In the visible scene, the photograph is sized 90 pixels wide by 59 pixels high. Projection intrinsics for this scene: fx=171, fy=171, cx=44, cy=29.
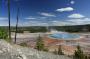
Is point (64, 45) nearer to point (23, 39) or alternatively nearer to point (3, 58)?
point (23, 39)

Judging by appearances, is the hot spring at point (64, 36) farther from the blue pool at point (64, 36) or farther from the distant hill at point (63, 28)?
the distant hill at point (63, 28)

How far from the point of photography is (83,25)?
1249 centimetres

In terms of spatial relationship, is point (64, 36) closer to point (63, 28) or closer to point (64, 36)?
point (64, 36)

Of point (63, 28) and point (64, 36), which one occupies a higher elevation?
point (63, 28)

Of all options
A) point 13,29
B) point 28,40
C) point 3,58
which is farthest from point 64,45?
point 3,58

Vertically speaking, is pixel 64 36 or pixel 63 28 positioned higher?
pixel 63 28

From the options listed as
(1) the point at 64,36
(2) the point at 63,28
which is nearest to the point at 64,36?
(1) the point at 64,36

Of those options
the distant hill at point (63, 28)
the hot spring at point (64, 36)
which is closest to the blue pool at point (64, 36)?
the hot spring at point (64, 36)

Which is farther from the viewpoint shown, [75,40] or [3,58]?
[75,40]

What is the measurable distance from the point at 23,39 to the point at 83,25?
465 cm

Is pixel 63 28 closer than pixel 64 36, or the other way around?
pixel 63 28

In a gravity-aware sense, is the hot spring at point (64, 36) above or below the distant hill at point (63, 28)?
below

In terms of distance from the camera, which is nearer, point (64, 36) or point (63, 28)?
point (63, 28)

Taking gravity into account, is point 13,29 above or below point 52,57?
above
